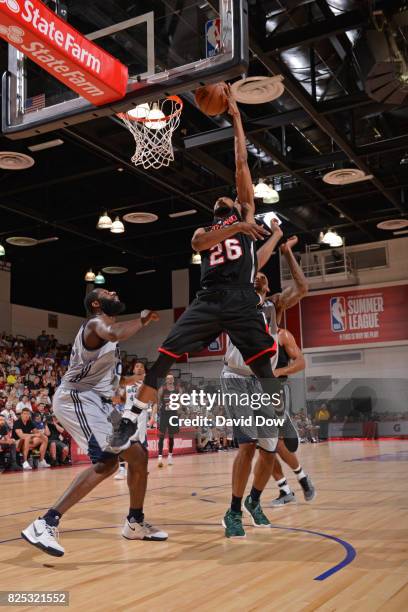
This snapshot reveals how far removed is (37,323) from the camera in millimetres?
26453

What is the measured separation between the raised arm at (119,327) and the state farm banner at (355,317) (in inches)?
831

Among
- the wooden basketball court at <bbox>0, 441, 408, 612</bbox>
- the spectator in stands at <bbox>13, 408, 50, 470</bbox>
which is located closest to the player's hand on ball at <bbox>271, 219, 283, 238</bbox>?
the wooden basketball court at <bbox>0, 441, 408, 612</bbox>

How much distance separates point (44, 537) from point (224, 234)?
2.28m

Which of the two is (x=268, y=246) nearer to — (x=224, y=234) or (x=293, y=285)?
(x=224, y=234)

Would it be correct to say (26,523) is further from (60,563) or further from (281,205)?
(281,205)

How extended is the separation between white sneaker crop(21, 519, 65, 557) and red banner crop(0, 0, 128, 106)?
11.3 feet

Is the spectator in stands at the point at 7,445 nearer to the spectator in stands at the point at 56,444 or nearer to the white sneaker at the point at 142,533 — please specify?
the spectator in stands at the point at 56,444

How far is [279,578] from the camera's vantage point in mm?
3422

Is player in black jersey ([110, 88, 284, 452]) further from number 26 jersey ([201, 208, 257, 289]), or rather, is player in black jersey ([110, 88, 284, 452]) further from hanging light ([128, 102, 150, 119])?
hanging light ([128, 102, 150, 119])

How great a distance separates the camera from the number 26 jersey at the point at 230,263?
461cm

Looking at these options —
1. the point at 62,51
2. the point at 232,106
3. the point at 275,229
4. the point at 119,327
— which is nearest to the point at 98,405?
the point at 119,327

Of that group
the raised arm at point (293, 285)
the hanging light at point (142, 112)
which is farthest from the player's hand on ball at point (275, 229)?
the hanging light at point (142, 112)

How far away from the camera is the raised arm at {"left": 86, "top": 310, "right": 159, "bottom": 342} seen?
4172 millimetres

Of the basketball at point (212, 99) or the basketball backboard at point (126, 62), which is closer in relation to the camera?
the basketball at point (212, 99)
